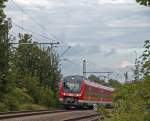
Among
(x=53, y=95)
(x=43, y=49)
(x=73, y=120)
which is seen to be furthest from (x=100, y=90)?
(x=73, y=120)

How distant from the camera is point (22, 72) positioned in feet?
211

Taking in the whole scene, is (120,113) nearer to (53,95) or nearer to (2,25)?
(2,25)

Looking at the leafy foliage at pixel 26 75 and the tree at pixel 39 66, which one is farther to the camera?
the tree at pixel 39 66

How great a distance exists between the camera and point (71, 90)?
175 ft

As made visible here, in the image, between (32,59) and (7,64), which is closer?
(7,64)

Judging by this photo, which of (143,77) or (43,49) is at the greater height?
(43,49)

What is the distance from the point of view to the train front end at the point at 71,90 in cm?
5220

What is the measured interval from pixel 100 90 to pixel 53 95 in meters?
7.05

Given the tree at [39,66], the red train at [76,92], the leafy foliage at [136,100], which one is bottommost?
the leafy foliage at [136,100]

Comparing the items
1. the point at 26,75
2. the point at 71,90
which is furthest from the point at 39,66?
the point at 71,90

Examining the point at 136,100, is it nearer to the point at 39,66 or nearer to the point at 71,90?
the point at 71,90

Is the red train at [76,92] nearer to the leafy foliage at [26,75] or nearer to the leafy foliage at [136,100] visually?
the leafy foliage at [26,75]

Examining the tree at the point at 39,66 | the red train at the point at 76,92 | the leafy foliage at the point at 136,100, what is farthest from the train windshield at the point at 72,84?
the leafy foliage at the point at 136,100

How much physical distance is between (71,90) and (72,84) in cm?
68
